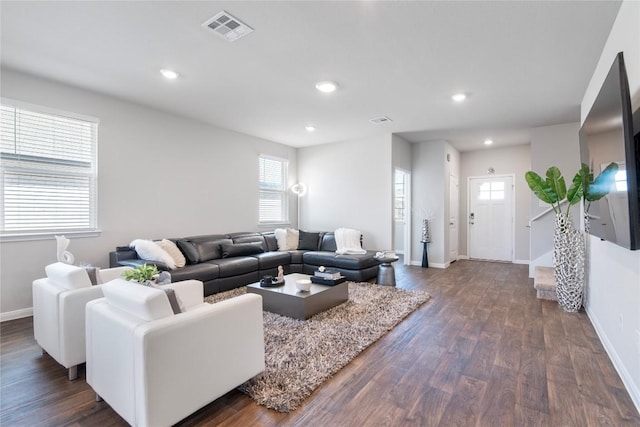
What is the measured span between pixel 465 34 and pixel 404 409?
284cm

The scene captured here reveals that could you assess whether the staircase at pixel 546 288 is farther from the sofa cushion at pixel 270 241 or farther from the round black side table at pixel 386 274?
the sofa cushion at pixel 270 241

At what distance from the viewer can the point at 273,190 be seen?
6535 millimetres

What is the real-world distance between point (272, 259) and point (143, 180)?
2195 mm

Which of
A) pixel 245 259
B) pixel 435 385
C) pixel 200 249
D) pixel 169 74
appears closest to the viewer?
pixel 435 385

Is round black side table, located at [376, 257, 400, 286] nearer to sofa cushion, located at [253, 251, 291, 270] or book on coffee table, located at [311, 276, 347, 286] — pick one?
book on coffee table, located at [311, 276, 347, 286]

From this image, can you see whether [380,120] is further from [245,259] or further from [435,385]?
[435,385]

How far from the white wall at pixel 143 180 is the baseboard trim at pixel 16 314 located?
1 cm

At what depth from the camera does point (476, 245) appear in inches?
292

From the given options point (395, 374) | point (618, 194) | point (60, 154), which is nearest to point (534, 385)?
point (395, 374)

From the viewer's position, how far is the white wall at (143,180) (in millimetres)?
3369

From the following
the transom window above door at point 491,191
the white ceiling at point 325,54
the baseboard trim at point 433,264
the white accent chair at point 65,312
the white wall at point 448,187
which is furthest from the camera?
the transom window above door at point 491,191

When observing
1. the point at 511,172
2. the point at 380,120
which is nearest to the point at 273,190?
the point at 380,120

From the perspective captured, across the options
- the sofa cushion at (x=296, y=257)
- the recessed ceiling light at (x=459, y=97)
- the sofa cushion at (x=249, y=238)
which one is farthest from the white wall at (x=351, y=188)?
the recessed ceiling light at (x=459, y=97)

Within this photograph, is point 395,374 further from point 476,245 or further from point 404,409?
point 476,245
